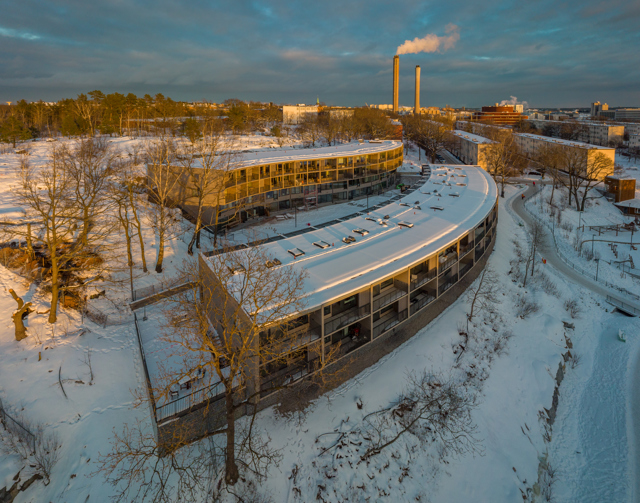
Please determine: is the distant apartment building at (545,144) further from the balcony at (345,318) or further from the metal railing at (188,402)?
the metal railing at (188,402)

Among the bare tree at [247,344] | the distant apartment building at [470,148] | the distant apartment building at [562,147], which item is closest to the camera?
the bare tree at [247,344]

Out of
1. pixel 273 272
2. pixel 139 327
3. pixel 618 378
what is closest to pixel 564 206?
pixel 618 378

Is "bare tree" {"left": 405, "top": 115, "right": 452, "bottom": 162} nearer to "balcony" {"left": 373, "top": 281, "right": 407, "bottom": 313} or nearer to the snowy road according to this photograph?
the snowy road

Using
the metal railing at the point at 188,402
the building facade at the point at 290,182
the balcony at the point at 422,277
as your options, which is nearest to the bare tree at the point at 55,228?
the building facade at the point at 290,182

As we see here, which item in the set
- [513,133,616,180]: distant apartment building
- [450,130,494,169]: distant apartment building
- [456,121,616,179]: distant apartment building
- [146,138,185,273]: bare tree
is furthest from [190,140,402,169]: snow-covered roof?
[456,121,616,179]: distant apartment building

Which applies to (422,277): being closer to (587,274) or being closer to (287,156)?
(587,274)

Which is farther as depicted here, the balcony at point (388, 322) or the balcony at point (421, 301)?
→ the balcony at point (421, 301)

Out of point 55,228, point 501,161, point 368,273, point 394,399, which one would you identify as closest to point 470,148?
point 501,161
